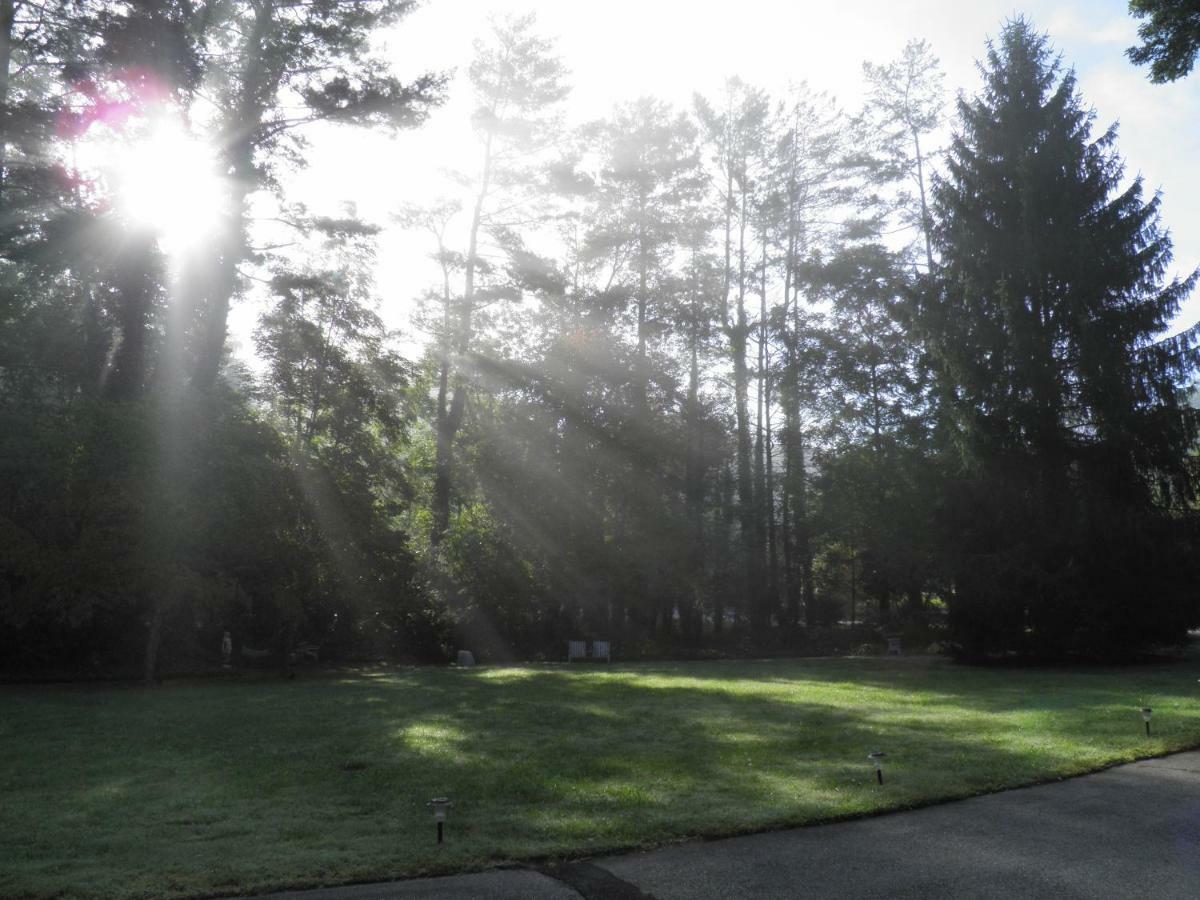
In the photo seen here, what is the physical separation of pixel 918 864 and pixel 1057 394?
21389 millimetres

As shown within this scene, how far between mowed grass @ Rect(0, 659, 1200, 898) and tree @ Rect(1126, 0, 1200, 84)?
853cm

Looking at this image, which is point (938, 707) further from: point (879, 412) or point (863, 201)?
point (863, 201)

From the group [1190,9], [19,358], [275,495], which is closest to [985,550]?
[1190,9]

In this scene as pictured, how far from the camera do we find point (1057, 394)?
24.0 m

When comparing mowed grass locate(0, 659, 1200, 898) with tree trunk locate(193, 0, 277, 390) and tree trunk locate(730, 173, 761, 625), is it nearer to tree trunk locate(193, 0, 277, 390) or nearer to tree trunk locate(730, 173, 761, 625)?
tree trunk locate(193, 0, 277, 390)

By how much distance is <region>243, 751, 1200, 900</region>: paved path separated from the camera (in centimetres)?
511

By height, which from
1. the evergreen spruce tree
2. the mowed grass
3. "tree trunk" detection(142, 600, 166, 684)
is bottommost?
the mowed grass

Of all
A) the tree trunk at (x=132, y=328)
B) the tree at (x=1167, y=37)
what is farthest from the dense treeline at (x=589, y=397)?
the tree at (x=1167, y=37)

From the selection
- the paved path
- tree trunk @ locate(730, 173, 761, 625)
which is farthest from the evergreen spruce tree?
the paved path

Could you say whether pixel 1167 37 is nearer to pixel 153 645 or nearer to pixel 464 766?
pixel 464 766

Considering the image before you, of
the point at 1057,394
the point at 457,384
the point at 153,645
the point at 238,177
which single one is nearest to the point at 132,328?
the point at 238,177

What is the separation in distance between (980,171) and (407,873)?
2636cm

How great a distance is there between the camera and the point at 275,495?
2038 cm

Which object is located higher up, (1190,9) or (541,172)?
(541,172)
